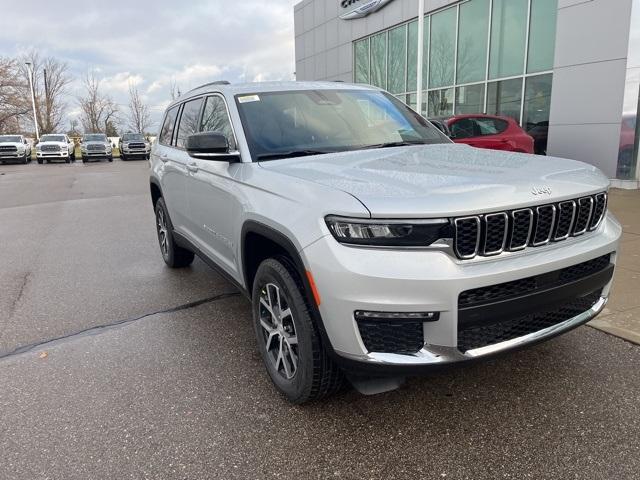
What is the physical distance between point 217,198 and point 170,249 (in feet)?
7.49

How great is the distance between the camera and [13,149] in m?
29.5

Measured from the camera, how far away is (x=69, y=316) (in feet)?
15.0

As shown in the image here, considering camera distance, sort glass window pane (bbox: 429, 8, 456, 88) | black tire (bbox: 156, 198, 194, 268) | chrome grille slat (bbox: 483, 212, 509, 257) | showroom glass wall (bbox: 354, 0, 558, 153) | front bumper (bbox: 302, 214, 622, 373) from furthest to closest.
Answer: glass window pane (bbox: 429, 8, 456, 88) → showroom glass wall (bbox: 354, 0, 558, 153) → black tire (bbox: 156, 198, 194, 268) → chrome grille slat (bbox: 483, 212, 509, 257) → front bumper (bbox: 302, 214, 622, 373)

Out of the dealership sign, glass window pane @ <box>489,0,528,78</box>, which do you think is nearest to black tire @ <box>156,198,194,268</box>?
glass window pane @ <box>489,0,528,78</box>

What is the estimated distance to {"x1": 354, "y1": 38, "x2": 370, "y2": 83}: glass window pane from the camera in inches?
845

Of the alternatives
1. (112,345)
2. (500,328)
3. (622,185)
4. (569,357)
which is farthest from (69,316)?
(622,185)

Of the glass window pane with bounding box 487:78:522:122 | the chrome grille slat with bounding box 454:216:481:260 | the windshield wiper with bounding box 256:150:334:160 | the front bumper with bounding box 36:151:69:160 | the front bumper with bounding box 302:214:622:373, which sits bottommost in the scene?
the front bumper with bounding box 36:151:69:160

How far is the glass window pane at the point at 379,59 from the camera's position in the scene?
66.5ft

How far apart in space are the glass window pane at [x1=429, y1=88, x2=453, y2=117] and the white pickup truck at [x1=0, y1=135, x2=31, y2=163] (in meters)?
24.0

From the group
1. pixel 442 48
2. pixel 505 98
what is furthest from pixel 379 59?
pixel 505 98

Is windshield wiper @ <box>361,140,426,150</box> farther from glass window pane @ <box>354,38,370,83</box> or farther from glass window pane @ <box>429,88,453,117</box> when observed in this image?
glass window pane @ <box>354,38,370,83</box>

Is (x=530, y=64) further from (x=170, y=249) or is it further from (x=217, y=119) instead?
(x=217, y=119)

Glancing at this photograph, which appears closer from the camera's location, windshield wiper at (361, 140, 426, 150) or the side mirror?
the side mirror

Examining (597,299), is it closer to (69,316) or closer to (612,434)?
(612,434)
